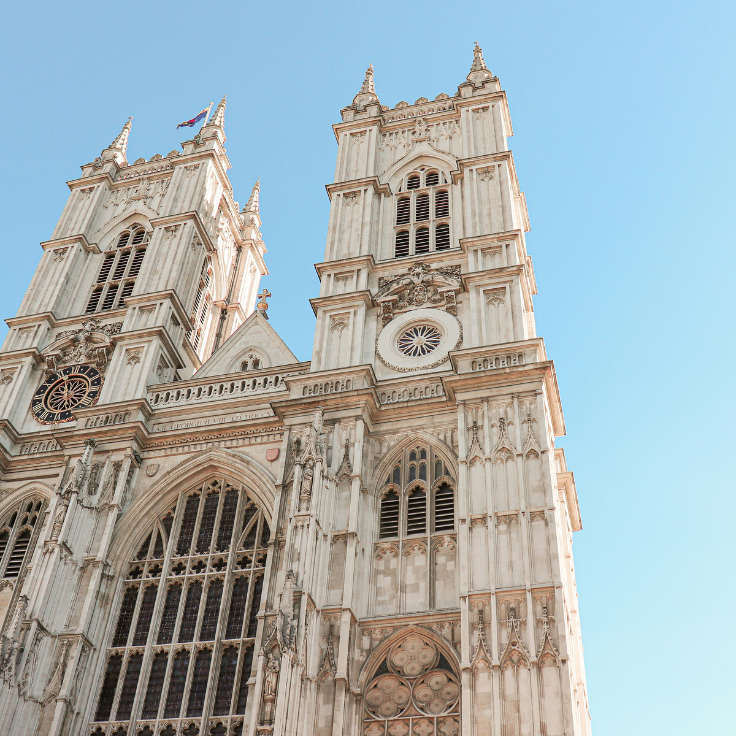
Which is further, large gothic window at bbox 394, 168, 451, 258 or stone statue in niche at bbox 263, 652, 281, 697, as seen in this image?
large gothic window at bbox 394, 168, 451, 258

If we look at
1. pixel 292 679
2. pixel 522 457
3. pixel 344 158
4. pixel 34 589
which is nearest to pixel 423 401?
pixel 522 457

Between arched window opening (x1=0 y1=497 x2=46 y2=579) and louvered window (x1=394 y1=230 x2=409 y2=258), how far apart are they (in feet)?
45.0

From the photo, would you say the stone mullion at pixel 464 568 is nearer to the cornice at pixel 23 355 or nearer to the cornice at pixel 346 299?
the cornice at pixel 346 299

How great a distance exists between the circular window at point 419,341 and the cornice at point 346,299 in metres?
1.79

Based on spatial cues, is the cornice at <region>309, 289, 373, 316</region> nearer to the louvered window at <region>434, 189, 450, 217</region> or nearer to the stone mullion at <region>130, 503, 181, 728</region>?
the louvered window at <region>434, 189, 450, 217</region>

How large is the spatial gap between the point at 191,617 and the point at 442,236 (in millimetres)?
15337

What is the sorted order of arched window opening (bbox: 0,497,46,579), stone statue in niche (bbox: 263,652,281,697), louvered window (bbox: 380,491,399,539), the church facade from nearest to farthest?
stone statue in niche (bbox: 263,652,281,697) < the church facade < louvered window (bbox: 380,491,399,539) < arched window opening (bbox: 0,497,46,579)

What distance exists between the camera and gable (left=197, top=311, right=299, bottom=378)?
3106 cm

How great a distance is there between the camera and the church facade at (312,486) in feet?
68.5

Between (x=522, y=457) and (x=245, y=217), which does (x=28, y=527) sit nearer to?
(x=522, y=457)

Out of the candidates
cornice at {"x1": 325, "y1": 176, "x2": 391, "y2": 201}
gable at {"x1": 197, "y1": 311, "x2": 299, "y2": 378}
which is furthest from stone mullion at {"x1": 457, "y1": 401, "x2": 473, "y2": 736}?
cornice at {"x1": 325, "y1": 176, "x2": 391, "y2": 201}

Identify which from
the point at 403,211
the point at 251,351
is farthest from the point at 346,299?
the point at 403,211

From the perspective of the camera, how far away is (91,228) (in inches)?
1483

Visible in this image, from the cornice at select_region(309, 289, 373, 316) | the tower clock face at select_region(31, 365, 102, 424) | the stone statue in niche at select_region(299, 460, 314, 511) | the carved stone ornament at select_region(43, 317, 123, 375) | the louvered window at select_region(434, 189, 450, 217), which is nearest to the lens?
the stone statue in niche at select_region(299, 460, 314, 511)
